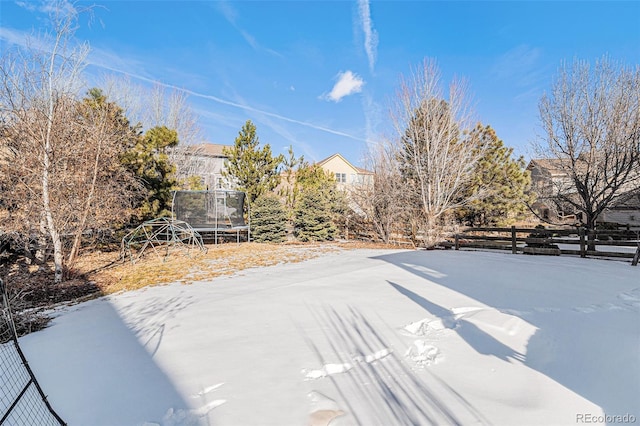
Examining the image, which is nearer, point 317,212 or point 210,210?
point 210,210

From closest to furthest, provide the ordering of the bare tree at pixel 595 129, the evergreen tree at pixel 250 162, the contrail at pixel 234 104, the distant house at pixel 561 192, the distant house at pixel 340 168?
the bare tree at pixel 595 129, the distant house at pixel 561 192, the evergreen tree at pixel 250 162, the contrail at pixel 234 104, the distant house at pixel 340 168

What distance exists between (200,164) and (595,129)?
20.3m

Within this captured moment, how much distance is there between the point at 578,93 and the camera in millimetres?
8758

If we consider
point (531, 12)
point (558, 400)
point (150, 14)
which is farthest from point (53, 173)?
point (531, 12)

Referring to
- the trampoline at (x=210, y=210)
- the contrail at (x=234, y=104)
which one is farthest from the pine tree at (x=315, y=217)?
the contrail at (x=234, y=104)

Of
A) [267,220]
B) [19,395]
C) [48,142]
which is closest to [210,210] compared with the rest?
[267,220]

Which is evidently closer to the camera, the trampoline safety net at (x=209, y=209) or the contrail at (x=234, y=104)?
the trampoline safety net at (x=209, y=209)

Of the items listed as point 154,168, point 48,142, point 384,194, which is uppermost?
point 154,168

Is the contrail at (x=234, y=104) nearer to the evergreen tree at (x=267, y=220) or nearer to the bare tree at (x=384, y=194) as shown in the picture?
the bare tree at (x=384, y=194)

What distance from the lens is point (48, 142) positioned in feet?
18.4

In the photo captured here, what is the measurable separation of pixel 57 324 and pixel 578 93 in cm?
1329

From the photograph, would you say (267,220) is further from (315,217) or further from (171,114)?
(171,114)

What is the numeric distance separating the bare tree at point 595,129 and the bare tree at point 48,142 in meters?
12.7

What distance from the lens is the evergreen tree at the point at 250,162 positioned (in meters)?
13.8
